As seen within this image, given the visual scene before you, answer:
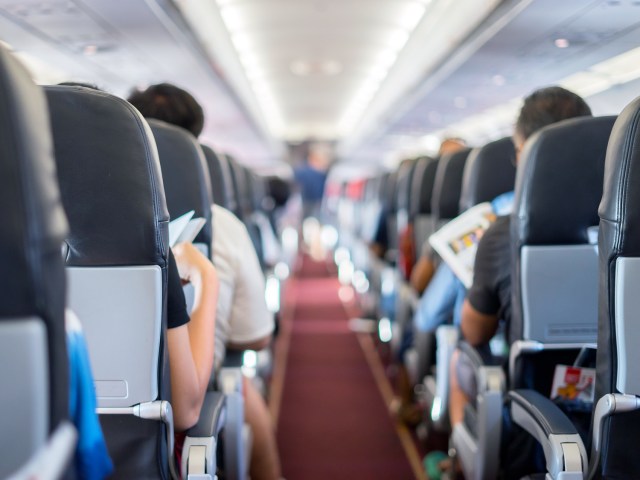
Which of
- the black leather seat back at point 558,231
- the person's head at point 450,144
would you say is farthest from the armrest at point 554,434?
the person's head at point 450,144

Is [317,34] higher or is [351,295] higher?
[317,34]

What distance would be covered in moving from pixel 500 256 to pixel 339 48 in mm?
8779

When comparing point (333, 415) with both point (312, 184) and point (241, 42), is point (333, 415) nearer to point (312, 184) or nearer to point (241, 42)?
point (241, 42)

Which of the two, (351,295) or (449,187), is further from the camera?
(351,295)

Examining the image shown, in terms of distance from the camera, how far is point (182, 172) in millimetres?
2102

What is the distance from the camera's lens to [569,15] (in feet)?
13.5

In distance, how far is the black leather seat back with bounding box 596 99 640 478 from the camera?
148 cm

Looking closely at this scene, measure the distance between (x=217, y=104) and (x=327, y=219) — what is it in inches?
230

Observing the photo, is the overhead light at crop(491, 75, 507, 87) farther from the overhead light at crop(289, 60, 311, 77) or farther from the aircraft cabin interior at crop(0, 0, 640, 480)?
the overhead light at crop(289, 60, 311, 77)

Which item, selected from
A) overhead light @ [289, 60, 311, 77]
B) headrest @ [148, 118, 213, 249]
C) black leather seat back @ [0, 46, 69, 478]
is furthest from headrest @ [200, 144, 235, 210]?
overhead light @ [289, 60, 311, 77]

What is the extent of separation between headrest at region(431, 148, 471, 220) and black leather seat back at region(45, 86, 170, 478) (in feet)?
6.94

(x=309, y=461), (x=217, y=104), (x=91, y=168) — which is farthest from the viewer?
(x=217, y=104)

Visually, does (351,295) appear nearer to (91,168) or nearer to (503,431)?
(503,431)

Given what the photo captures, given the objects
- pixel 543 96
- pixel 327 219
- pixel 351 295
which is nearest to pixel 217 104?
pixel 351 295
